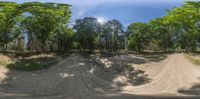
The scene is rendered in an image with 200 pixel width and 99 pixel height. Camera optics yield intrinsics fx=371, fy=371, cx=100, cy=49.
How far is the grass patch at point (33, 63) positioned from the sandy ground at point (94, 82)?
1788mm

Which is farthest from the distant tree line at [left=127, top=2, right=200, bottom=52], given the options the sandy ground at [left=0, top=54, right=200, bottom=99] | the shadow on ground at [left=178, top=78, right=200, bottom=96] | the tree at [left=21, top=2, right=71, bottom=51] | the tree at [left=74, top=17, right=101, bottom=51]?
the shadow on ground at [left=178, top=78, right=200, bottom=96]

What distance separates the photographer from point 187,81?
1519 inches

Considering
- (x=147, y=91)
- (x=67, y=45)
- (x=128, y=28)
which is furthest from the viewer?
(x=128, y=28)

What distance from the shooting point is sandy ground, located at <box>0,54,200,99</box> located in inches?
1271

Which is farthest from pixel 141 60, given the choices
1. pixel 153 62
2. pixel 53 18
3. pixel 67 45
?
pixel 67 45

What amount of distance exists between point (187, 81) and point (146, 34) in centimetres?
5105

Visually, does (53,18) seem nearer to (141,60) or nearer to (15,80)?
(141,60)

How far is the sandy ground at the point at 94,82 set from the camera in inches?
1271

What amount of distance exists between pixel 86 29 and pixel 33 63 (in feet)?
82.5

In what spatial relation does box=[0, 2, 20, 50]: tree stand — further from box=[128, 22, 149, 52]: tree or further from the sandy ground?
box=[128, 22, 149, 52]: tree

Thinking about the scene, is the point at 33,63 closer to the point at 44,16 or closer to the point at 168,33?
the point at 44,16

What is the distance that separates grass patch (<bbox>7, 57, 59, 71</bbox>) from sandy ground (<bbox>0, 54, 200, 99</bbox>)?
5.86 feet

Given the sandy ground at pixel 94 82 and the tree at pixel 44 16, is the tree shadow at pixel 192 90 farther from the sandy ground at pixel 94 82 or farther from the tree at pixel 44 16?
the tree at pixel 44 16

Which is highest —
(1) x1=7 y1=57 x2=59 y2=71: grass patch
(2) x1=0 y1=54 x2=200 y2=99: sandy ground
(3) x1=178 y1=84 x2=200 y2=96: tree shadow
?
(1) x1=7 y1=57 x2=59 y2=71: grass patch
